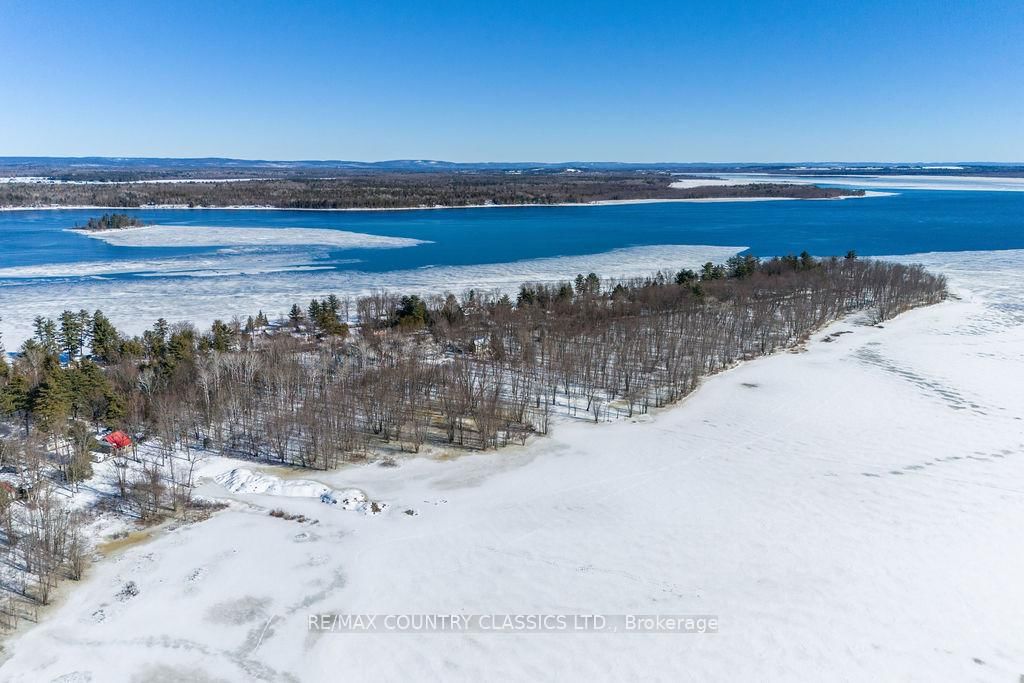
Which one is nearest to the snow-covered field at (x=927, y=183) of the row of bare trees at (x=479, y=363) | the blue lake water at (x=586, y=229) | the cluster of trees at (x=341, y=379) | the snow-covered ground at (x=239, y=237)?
the blue lake water at (x=586, y=229)

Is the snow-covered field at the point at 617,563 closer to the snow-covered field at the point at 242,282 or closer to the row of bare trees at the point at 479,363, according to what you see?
the row of bare trees at the point at 479,363

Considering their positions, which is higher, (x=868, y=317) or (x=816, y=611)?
(x=868, y=317)

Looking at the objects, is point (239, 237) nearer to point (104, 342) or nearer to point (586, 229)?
point (586, 229)

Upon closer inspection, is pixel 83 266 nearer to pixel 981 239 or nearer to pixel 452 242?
pixel 452 242

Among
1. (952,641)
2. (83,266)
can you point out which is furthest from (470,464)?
(83,266)

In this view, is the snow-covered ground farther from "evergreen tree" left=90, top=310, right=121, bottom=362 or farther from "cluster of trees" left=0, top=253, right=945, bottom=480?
"evergreen tree" left=90, top=310, right=121, bottom=362

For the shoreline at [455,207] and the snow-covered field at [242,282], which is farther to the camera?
the shoreline at [455,207]

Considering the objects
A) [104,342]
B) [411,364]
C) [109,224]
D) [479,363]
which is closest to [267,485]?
[411,364]
